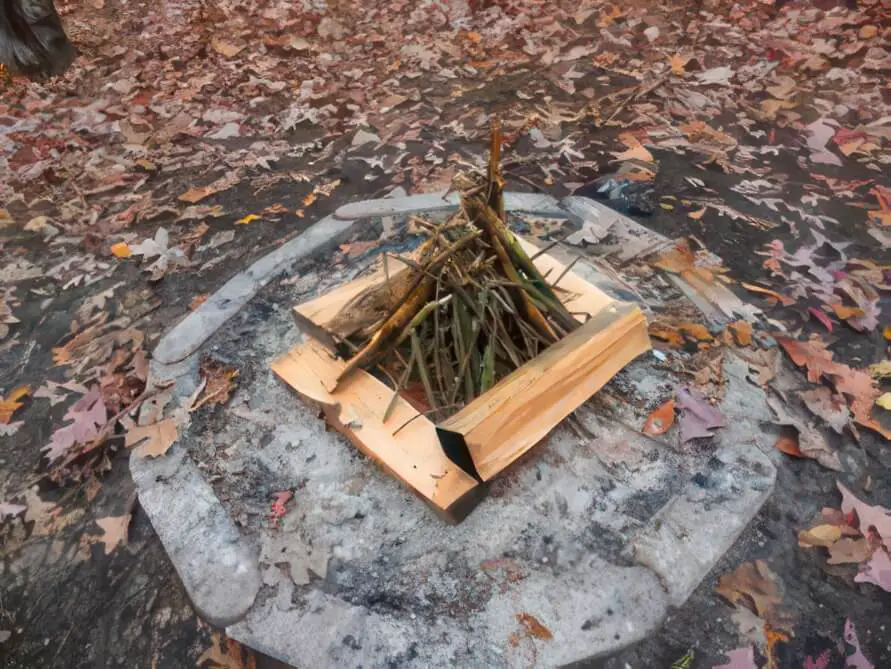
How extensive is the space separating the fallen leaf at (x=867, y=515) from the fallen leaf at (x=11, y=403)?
4415mm

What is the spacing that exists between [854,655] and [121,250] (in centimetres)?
507

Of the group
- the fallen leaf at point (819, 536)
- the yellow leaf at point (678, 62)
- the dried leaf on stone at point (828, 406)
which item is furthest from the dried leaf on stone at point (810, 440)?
the yellow leaf at point (678, 62)

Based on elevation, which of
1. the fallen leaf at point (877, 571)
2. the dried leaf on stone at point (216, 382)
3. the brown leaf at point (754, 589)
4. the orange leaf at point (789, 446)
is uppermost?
the dried leaf on stone at point (216, 382)

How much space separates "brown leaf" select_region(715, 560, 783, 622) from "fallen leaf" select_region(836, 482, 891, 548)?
55 centimetres

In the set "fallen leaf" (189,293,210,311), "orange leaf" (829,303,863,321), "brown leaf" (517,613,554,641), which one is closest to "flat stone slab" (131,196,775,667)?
"brown leaf" (517,613,554,641)

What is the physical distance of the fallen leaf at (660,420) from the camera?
2666 millimetres

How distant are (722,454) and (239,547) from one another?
207cm

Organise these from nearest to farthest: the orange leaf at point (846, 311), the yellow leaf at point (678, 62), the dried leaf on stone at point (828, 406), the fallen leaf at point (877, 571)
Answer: the fallen leaf at point (877, 571)
the dried leaf on stone at point (828, 406)
the orange leaf at point (846, 311)
the yellow leaf at point (678, 62)

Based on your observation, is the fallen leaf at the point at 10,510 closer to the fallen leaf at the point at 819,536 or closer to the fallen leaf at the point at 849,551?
the fallen leaf at the point at 819,536

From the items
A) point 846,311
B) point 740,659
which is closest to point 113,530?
point 740,659

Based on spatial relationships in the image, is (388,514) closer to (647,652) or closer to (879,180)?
(647,652)

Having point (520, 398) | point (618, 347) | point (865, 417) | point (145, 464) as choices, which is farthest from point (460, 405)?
point (865, 417)

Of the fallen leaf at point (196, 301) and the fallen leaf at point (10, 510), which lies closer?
the fallen leaf at point (10, 510)

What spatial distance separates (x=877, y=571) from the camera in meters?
2.46
